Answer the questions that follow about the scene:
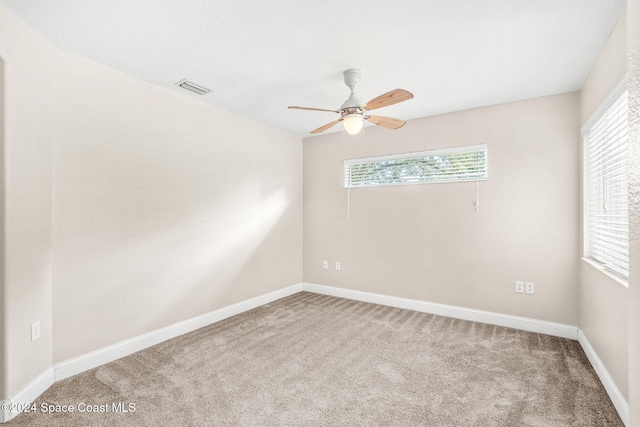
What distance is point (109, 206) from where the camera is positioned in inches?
103

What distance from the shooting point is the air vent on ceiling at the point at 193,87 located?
290 centimetres

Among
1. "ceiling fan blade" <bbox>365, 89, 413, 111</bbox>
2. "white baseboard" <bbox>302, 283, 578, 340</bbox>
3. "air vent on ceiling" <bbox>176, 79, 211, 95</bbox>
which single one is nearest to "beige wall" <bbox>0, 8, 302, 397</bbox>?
"air vent on ceiling" <bbox>176, 79, 211, 95</bbox>

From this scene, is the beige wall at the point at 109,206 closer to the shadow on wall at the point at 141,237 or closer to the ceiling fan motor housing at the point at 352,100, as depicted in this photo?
the shadow on wall at the point at 141,237

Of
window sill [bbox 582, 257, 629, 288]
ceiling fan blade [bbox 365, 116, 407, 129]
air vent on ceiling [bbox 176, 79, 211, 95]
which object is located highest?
air vent on ceiling [bbox 176, 79, 211, 95]

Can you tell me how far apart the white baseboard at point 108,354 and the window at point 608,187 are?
11.8ft

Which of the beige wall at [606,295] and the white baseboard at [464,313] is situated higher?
the beige wall at [606,295]

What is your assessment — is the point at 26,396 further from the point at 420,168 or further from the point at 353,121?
the point at 420,168

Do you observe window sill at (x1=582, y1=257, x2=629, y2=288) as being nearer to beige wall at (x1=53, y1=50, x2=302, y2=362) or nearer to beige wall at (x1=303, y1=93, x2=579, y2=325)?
beige wall at (x1=303, y1=93, x2=579, y2=325)

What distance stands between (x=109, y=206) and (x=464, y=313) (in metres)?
3.82

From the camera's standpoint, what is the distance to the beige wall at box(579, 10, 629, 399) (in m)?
1.92

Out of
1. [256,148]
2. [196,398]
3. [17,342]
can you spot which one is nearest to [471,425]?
[196,398]

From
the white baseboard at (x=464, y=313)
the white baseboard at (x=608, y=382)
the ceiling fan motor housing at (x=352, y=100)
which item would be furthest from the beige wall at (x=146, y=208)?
the white baseboard at (x=608, y=382)

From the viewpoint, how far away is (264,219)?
426cm

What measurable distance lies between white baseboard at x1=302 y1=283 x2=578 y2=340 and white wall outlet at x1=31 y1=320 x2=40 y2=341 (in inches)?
130
